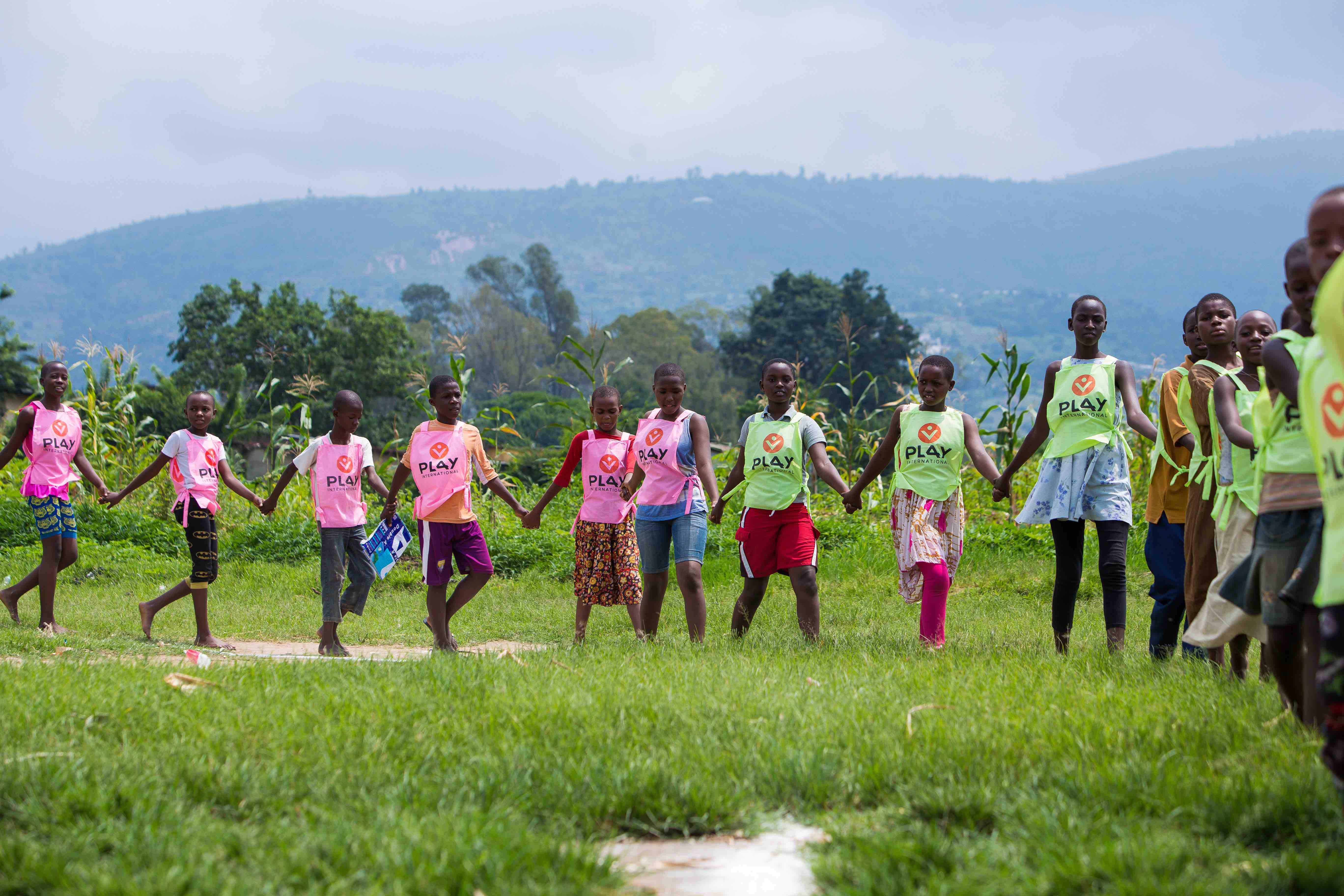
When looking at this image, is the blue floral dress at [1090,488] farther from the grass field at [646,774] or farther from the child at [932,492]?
the grass field at [646,774]

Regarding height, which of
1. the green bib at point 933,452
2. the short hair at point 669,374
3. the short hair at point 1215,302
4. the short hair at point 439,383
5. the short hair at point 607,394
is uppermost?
the short hair at point 1215,302

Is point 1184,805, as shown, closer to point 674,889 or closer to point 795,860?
point 795,860

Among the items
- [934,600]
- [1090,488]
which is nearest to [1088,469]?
[1090,488]

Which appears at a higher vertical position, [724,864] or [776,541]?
[776,541]

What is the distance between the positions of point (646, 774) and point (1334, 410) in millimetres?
2240

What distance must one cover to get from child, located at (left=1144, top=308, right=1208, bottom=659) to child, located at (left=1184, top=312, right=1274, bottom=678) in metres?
0.70

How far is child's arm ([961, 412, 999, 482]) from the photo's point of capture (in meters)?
6.72

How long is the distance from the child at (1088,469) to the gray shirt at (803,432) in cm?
139

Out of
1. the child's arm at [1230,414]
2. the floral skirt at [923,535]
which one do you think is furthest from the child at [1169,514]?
the child's arm at [1230,414]

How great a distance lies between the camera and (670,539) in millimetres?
7422

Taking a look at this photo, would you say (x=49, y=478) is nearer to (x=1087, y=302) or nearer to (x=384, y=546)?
(x=384, y=546)

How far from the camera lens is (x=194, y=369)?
60.8 meters

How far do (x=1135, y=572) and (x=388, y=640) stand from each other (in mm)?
6993

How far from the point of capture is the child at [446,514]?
741 centimetres
